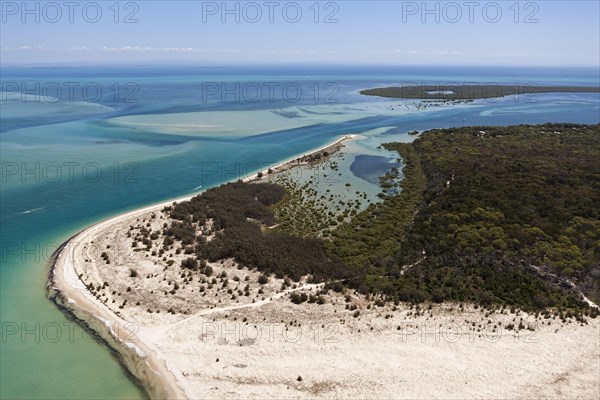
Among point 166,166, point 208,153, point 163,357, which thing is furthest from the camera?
point 208,153

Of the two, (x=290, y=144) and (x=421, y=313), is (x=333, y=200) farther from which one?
(x=290, y=144)

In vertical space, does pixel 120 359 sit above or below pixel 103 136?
below

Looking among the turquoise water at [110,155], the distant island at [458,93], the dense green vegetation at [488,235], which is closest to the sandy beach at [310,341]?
the turquoise water at [110,155]

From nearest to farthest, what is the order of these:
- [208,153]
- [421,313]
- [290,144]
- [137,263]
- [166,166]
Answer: [421,313] → [137,263] → [166,166] → [208,153] → [290,144]

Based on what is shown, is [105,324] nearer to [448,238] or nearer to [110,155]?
[448,238]

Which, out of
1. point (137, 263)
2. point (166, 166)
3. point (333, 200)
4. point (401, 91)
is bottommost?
point (137, 263)

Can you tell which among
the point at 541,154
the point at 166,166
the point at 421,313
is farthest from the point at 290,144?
the point at 421,313

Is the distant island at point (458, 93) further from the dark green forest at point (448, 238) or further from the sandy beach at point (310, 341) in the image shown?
the sandy beach at point (310, 341)
